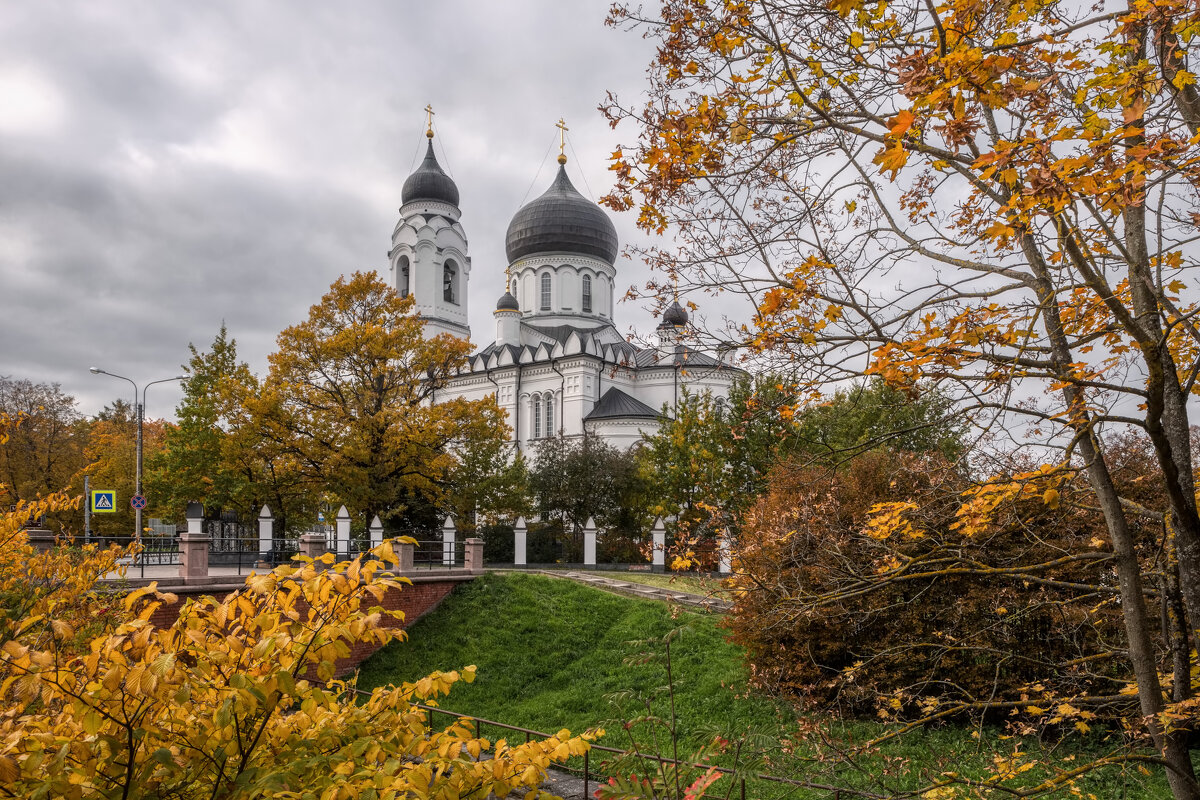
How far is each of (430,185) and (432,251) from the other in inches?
169

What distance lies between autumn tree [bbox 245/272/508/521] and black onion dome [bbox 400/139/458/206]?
24.8 meters

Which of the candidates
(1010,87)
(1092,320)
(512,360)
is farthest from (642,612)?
(512,360)

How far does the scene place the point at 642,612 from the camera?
16.4 metres

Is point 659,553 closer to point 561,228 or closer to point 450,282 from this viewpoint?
point 561,228

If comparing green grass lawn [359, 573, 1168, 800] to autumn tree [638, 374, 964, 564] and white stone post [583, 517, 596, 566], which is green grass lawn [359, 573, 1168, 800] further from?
white stone post [583, 517, 596, 566]

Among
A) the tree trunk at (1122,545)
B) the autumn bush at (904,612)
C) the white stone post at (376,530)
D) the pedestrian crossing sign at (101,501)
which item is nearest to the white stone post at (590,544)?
the white stone post at (376,530)

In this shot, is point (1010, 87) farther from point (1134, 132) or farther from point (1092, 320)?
point (1092, 320)

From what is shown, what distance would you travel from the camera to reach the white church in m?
42.8

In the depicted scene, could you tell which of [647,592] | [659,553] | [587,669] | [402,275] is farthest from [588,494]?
[402,275]

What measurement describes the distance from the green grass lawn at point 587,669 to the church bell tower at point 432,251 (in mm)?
29850

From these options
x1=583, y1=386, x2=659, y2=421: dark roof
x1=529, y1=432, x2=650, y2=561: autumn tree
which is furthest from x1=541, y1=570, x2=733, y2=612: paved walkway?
x1=583, y1=386, x2=659, y2=421: dark roof

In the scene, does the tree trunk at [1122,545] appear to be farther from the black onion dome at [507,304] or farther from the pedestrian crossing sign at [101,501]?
the black onion dome at [507,304]

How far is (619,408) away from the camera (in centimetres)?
3994

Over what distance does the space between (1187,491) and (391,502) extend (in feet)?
75.4
